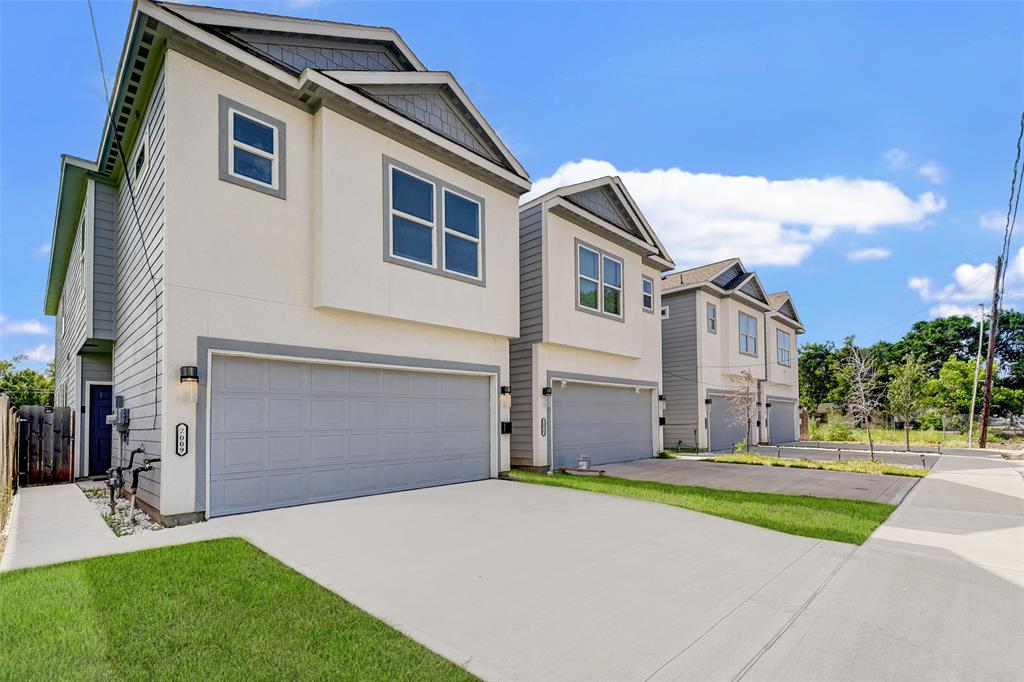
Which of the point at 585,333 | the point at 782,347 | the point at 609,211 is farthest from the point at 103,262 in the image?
the point at 782,347

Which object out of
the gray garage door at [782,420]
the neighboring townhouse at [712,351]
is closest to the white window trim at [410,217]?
the neighboring townhouse at [712,351]

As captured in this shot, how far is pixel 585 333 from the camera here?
1359cm

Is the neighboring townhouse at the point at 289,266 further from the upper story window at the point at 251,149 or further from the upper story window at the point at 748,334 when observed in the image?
the upper story window at the point at 748,334

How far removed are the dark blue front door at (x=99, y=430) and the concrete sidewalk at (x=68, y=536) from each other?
343 cm

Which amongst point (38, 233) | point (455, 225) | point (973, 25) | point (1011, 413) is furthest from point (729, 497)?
point (1011, 413)

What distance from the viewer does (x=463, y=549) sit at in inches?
225

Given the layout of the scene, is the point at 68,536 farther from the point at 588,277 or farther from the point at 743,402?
the point at 743,402

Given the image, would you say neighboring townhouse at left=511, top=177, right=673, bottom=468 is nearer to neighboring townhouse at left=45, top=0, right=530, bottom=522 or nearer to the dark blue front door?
neighboring townhouse at left=45, top=0, right=530, bottom=522

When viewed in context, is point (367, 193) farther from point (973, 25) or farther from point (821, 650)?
point (973, 25)

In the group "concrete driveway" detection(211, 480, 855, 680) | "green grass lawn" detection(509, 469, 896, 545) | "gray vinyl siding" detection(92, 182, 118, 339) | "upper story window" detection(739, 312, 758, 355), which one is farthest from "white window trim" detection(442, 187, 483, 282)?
"upper story window" detection(739, 312, 758, 355)

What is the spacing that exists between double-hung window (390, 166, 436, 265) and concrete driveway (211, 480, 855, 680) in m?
4.17

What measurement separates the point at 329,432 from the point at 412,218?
3810 millimetres

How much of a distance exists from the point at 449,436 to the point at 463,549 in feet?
15.1

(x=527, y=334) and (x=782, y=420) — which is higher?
(x=527, y=334)
